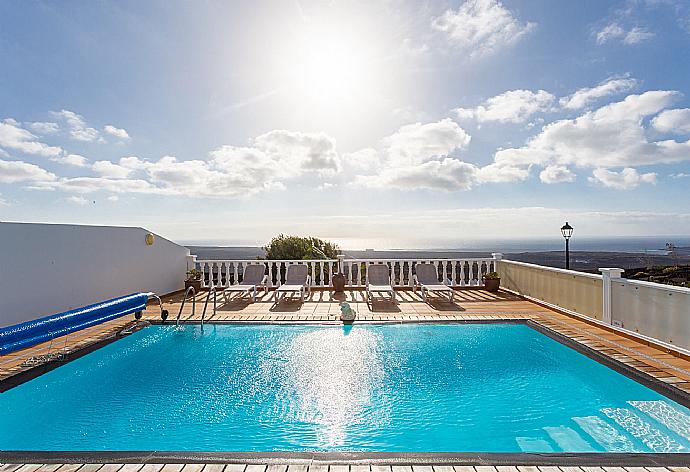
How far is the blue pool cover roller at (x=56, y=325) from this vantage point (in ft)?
13.9

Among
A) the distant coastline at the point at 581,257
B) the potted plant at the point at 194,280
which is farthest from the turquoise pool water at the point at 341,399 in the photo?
the distant coastline at the point at 581,257

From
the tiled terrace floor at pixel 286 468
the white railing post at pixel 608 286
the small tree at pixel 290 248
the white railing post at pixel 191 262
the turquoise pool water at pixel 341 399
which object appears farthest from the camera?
the small tree at pixel 290 248

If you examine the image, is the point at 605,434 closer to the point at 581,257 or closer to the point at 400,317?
the point at 400,317

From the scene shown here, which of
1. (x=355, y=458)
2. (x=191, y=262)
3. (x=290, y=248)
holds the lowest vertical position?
(x=355, y=458)

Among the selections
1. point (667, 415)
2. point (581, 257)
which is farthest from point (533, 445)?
point (581, 257)

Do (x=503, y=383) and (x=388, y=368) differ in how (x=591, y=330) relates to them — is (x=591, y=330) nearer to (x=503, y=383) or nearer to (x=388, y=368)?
(x=503, y=383)

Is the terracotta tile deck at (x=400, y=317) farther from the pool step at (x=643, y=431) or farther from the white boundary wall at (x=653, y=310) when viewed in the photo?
the pool step at (x=643, y=431)

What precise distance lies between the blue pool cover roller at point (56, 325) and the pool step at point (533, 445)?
471 cm

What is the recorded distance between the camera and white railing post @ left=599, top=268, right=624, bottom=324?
581cm

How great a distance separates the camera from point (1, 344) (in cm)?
412

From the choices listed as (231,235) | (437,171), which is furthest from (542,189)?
(231,235)

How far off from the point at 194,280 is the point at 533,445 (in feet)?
27.2

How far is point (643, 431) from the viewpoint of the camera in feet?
10.8

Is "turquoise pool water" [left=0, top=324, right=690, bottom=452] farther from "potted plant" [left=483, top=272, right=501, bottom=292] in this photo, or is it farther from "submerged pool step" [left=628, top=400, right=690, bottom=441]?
"potted plant" [left=483, top=272, right=501, bottom=292]
